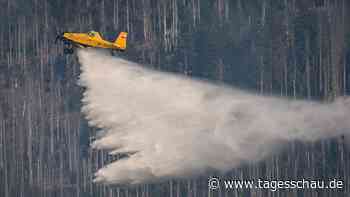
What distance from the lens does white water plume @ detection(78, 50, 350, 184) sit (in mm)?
76875

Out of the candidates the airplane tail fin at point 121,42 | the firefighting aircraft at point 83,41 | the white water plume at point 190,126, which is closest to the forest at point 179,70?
the airplane tail fin at point 121,42

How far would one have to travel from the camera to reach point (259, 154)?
79.2 m

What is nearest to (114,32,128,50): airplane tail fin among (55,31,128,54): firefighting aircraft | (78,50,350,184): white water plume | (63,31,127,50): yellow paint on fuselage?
(55,31,128,54): firefighting aircraft

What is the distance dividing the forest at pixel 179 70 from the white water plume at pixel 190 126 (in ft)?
143

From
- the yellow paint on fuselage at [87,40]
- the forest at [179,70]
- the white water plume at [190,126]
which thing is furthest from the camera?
the forest at [179,70]

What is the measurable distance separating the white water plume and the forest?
143 ft

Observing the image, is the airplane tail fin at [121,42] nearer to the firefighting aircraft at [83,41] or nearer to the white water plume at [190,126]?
the firefighting aircraft at [83,41]

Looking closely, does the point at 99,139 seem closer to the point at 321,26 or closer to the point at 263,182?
the point at 263,182

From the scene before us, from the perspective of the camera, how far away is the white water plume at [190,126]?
76.9 metres

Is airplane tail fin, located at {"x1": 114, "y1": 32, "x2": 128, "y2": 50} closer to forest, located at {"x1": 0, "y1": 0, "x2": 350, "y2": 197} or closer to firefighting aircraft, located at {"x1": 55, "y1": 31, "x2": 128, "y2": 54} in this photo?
firefighting aircraft, located at {"x1": 55, "y1": 31, "x2": 128, "y2": 54}

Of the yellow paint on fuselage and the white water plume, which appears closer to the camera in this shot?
the white water plume

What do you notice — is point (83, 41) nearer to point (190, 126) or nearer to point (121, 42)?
point (121, 42)

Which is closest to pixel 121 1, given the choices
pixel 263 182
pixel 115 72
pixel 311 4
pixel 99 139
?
pixel 311 4

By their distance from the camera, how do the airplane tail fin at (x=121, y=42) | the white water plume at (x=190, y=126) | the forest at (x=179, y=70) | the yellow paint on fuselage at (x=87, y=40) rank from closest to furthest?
the white water plume at (x=190, y=126) < the yellow paint on fuselage at (x=87, y=40) < the airplane tail fin at (x=121, y=42) < the forest at (x=179, y=70)
